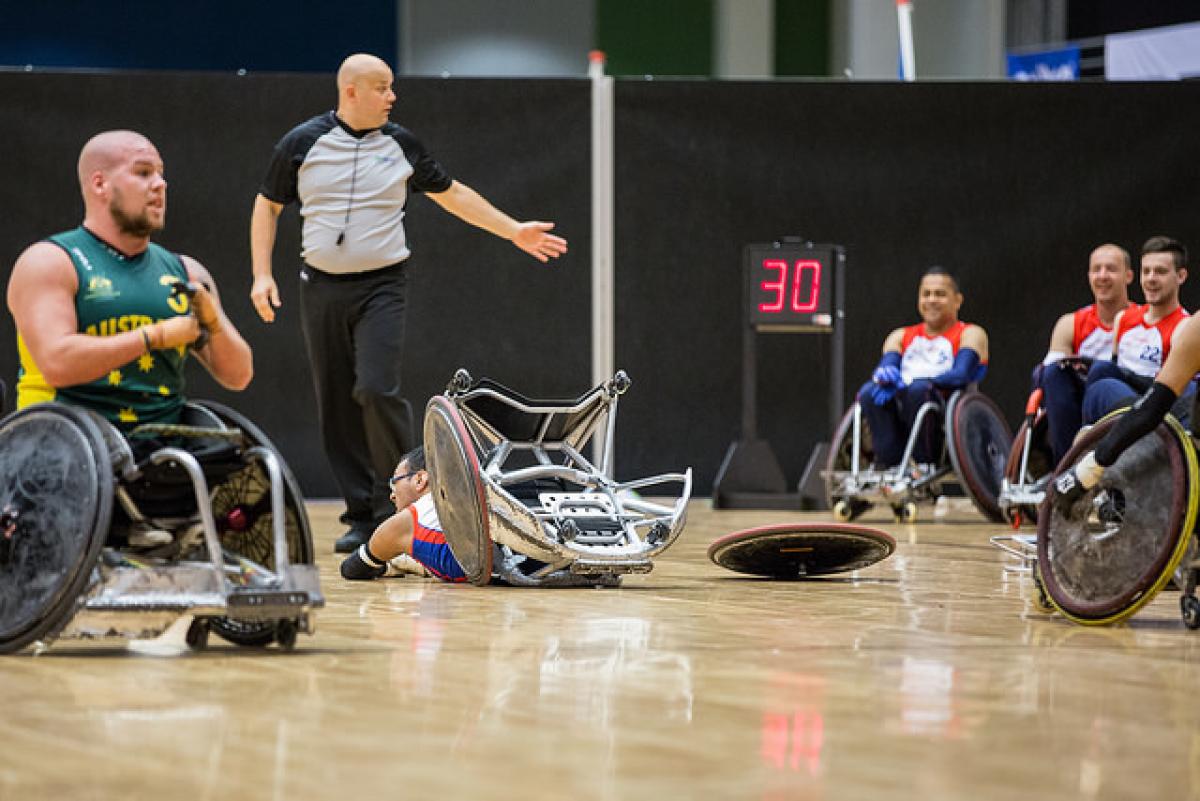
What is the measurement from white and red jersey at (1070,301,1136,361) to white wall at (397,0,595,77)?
28.3 ft

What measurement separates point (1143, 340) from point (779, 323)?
2.51m

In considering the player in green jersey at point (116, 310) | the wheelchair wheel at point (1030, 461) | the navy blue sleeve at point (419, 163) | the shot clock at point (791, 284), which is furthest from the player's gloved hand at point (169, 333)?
the shot clock at point (791, 284)

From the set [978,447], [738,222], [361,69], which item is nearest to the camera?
[361,69]

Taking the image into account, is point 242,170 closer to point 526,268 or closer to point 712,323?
point 526,268

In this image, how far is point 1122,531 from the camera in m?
3.79

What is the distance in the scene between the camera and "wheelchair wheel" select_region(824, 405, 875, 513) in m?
7.56

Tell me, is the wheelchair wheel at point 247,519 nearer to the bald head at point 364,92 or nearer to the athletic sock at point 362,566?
the athletic sock at point 362,566

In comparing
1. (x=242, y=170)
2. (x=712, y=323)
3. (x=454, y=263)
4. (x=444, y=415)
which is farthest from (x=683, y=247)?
(x=444, y=415)

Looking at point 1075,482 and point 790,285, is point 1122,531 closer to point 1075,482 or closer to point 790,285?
point 1075,482

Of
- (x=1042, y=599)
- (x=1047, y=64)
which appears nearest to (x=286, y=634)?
(x=1042, y=599)

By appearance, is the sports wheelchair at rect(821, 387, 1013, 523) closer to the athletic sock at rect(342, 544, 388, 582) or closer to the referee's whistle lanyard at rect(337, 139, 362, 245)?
the referee's whistle lanyard at rect(337, 139, 362, 245)

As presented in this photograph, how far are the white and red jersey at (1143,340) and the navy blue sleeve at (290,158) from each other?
251cm

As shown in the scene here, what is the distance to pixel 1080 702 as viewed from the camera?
9.52 ft

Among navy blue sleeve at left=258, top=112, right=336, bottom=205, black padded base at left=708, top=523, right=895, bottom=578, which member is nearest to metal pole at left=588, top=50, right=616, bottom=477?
navy blue sleeve at left=258, top=112, right=336, bottom=205
